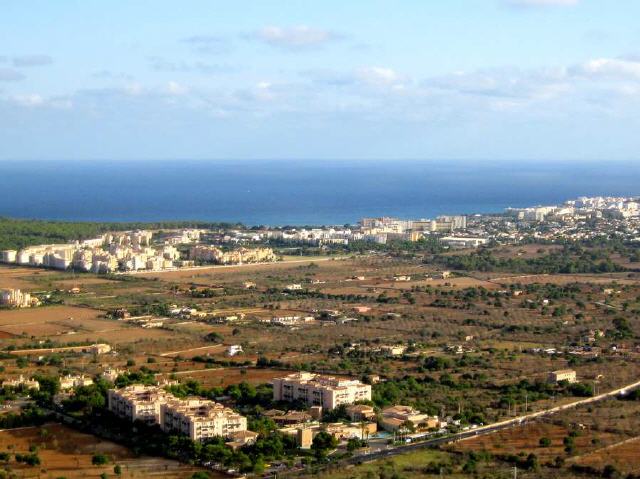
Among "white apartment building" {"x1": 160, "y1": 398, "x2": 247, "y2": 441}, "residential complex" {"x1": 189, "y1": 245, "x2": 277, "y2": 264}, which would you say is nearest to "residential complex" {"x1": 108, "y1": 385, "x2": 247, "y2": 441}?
"white apartment building" {"x1": 160, "y1": 398, "x2": 247, "y2": 441}

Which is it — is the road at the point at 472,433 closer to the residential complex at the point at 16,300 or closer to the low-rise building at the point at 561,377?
the low-rise building at the point at 561,377

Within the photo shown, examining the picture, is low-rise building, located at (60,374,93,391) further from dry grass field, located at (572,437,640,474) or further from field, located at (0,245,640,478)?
dry grass field, located at (572,437,640,474)

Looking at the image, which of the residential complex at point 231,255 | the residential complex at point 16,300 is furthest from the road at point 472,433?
the residential complex at point 231,255

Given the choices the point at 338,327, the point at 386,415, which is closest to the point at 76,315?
the point at 338,327

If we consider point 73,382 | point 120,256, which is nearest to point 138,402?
point 73,382

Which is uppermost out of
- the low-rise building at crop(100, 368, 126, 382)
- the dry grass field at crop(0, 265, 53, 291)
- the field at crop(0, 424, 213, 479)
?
the dry grass field at crop(0, 265, 53, 291)

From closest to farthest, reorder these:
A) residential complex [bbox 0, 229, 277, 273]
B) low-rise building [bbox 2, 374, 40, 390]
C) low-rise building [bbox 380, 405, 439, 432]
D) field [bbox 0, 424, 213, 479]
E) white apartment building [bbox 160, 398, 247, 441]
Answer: field [bbox 0, 424, 213, 479] → white apartment building [bbox 160, 398, 247, 441] → low-rise building [bbox 380, 405, 439, 432] → low-rise building [bbox 2, 374, 40, 390] → residential complex [bbox 0, 229, 277, 273]
